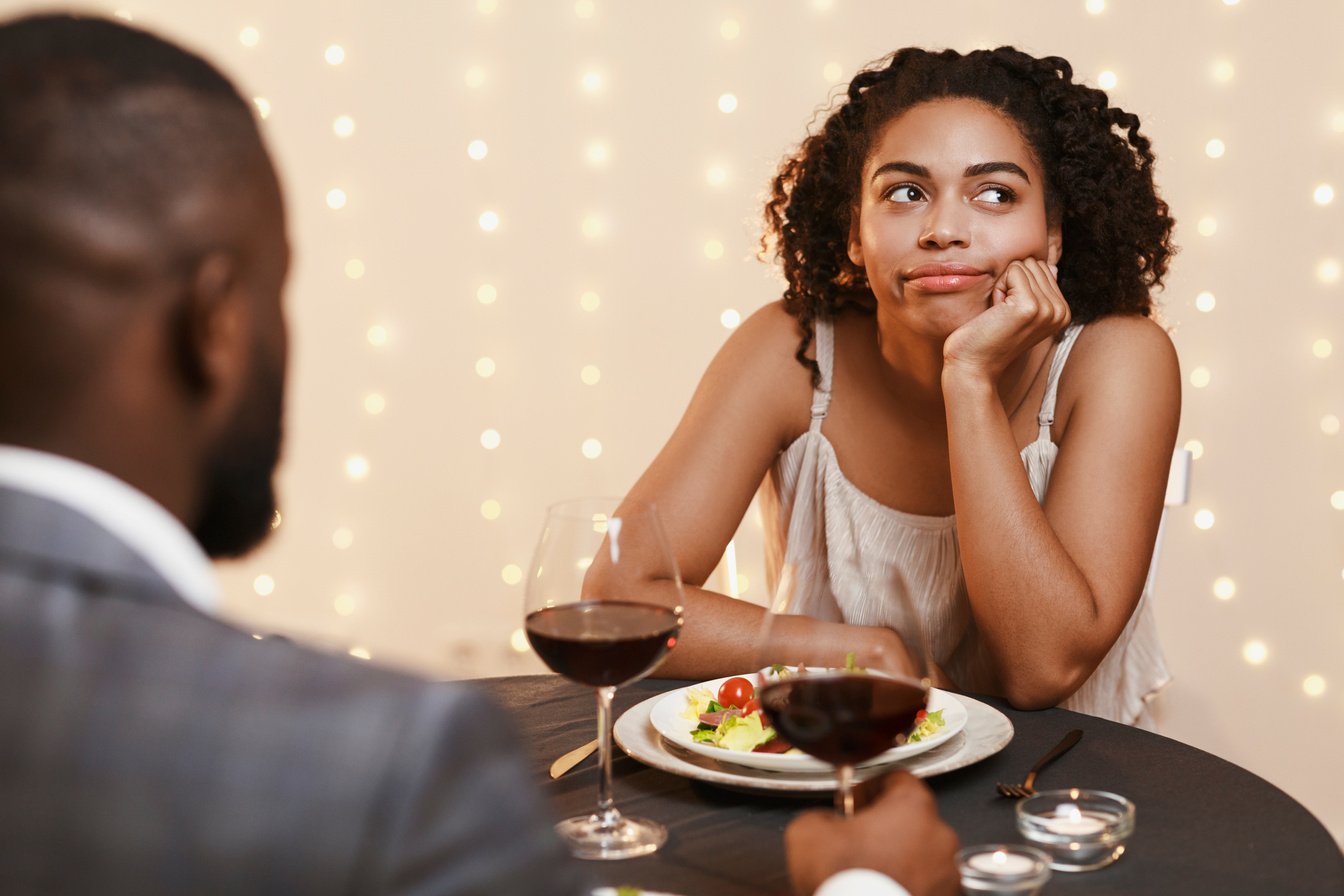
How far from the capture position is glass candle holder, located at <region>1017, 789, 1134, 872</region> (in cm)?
102

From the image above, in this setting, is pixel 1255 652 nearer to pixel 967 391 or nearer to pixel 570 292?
pixel 967 391

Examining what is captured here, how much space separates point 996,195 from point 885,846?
1.30m

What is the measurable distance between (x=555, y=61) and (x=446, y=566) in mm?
1400

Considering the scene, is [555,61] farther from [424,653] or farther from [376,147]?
[424,653]

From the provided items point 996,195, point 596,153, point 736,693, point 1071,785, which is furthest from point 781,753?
point 596,153

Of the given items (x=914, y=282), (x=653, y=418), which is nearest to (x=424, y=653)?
(x=653, y=418)

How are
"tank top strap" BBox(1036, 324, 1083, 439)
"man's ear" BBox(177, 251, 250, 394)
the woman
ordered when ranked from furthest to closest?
"tank top strap" BBox(1036, 324, 1083, 439)
the woman
"man's ear" BBox(177, 251, 250, 394)

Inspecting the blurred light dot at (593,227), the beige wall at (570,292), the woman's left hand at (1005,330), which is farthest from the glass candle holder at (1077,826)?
the blurred light dot at (593,227)

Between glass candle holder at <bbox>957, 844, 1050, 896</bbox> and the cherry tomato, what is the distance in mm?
348

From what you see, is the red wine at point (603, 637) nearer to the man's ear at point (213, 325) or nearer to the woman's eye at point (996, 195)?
the man's ear at point (213, 325)

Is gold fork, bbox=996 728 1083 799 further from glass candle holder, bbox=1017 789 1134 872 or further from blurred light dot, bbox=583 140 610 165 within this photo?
blurred light dot, bbox=583 140 610 165

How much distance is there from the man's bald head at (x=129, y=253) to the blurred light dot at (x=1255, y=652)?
314 centimetres

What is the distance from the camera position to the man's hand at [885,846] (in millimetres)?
892

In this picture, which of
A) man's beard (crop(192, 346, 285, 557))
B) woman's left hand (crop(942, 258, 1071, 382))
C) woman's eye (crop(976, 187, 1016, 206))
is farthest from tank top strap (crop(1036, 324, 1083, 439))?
man's beard (crop(192, 346, 285, 557))
